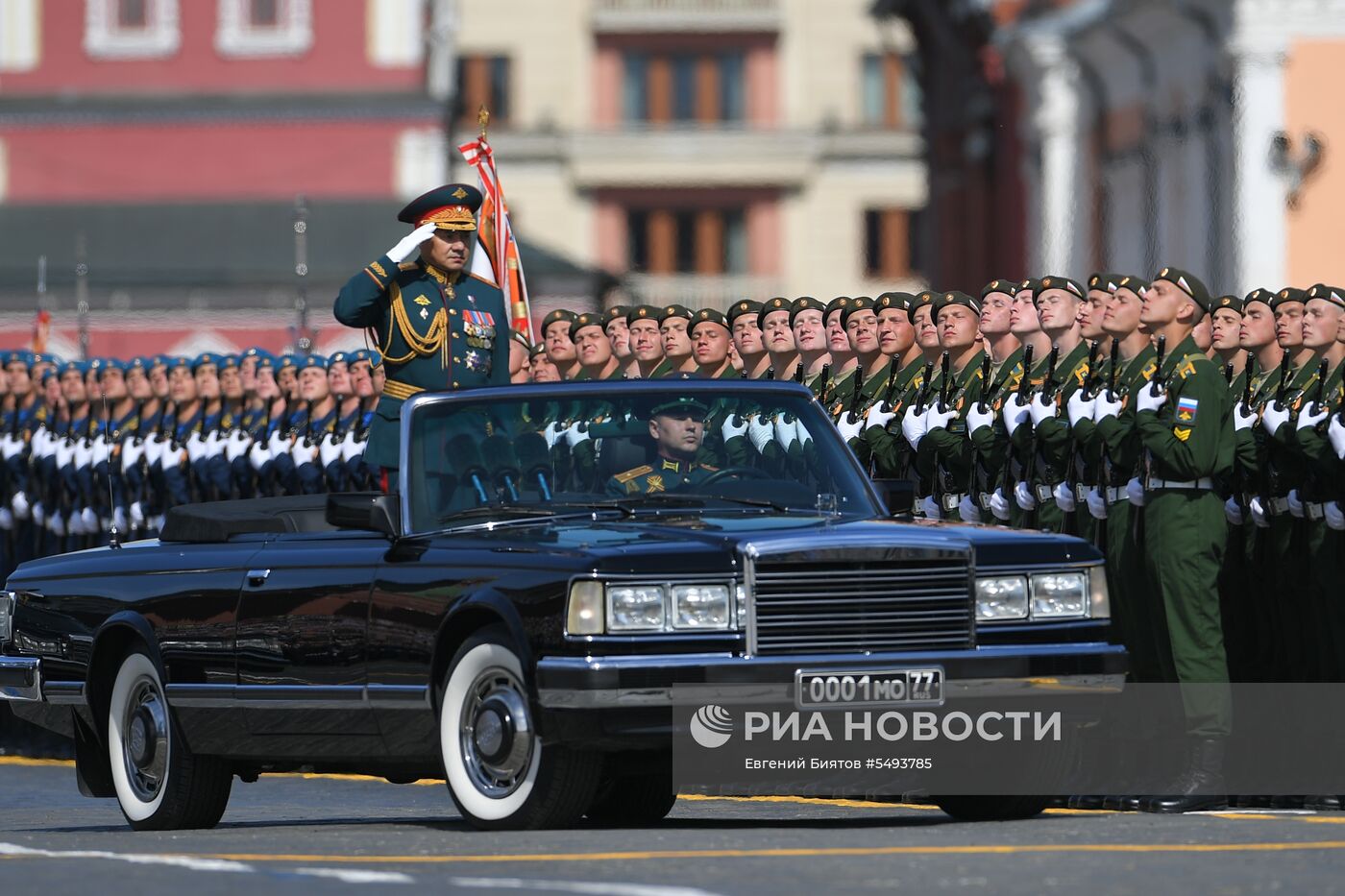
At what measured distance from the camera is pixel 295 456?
19969 millimetres

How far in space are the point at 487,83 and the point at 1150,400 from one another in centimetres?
7234

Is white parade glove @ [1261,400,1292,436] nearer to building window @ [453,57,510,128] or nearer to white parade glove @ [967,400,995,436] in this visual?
white parade glove @ [967,400,995,436]

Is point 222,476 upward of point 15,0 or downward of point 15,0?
downward

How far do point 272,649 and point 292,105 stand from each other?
47.9 meters

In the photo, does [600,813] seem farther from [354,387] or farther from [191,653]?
[354,387]

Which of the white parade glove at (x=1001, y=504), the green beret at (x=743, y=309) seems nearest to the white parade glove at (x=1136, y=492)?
the white parade glove at (x=1001, y=504)

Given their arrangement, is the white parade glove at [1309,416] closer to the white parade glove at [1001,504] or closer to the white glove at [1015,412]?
the white glove at [1015,412]

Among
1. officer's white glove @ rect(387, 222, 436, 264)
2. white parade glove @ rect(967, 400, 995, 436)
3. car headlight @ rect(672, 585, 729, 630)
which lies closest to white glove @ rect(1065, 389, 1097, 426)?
white parade glove @ rect(967, 400, 995, 436)

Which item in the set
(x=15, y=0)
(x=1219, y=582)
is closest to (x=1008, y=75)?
(x=15, y=0)

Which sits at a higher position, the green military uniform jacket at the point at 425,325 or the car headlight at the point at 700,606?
the green military uniform jacket at the point at 425,325

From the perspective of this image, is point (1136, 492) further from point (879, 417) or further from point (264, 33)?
point (264, 33)

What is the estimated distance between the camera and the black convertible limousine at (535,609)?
36.1 ft

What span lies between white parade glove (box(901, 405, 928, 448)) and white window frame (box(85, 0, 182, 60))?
46048 millimetres

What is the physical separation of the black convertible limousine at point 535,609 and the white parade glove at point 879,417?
2716 mm
